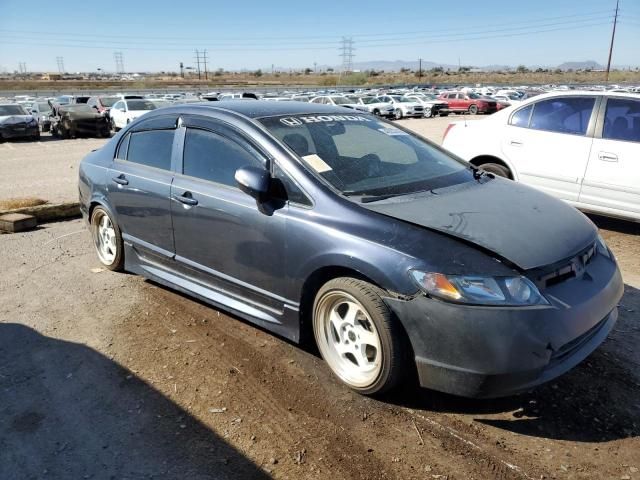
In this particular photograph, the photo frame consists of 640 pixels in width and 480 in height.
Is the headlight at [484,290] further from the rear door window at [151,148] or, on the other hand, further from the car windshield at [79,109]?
the car windshield at [79,109]

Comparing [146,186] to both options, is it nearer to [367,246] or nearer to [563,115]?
[367,246]

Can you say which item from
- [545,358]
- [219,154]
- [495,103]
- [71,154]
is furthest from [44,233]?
[495,103]

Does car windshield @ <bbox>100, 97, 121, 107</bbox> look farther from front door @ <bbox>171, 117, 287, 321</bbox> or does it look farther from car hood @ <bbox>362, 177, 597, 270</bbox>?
car hood @ <bbox>362, 177, 597, 270</bbox>

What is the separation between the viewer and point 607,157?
19.8ft

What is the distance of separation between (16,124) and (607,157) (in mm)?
21849

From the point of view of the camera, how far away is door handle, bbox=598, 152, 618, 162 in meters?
6.00

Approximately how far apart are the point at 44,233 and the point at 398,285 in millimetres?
5441

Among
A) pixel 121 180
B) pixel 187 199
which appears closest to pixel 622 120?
pixel 187 199

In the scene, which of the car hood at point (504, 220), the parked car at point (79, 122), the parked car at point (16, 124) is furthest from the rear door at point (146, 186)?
the parked car at point (79, 122)

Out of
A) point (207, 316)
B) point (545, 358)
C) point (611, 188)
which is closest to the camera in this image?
point (545, 358)

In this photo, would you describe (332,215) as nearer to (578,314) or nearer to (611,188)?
(578,314)

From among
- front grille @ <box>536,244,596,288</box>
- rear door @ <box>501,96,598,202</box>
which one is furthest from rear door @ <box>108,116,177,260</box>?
rear door @ <box>501,96,598,202</box>

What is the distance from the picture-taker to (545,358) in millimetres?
2629

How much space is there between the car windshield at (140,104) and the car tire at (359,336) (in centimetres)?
2316
